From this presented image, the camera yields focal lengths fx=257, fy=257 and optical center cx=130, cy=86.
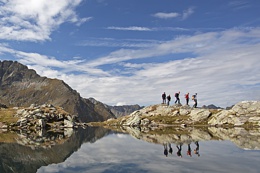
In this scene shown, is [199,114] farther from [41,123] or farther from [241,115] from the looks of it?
[41,123]

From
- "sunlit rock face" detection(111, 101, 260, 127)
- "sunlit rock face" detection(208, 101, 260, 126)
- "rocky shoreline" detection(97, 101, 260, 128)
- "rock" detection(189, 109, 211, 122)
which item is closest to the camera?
"sunlit rock face" detection(208, 101, 260, 126)

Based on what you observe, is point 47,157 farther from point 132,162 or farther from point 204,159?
point 204,159

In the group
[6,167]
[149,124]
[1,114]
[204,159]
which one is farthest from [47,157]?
[1,114]

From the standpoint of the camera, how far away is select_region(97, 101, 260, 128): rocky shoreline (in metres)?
98.6

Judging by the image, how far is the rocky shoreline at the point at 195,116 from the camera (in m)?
98.6

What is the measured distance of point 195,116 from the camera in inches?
4309

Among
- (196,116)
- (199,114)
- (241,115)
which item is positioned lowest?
(196,116)

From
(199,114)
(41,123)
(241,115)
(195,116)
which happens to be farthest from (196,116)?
(41,123)

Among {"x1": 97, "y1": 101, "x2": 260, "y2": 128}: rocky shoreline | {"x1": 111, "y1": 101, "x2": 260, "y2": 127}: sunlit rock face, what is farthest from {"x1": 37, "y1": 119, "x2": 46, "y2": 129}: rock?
{"x1": 111, "y1": 101, "x2": 260, "y2": 127}: sunlit rock face

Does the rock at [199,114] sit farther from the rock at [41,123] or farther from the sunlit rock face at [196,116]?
the rock at [41,123]

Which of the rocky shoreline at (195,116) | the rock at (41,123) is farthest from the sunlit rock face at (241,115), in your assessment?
the rock at (41,123)

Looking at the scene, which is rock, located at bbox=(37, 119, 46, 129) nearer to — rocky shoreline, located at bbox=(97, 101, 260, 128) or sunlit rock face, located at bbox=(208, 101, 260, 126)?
rocky shoreline, located at bbox=(97, 101, 260, 128)

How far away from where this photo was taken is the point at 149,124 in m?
115

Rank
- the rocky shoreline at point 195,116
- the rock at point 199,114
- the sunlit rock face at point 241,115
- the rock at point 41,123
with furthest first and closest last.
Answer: the rock at point 41,123 → the rock at point 199,114 → the rocky shoreline at point 195,116 → the sunlit rock face at point 241,115
